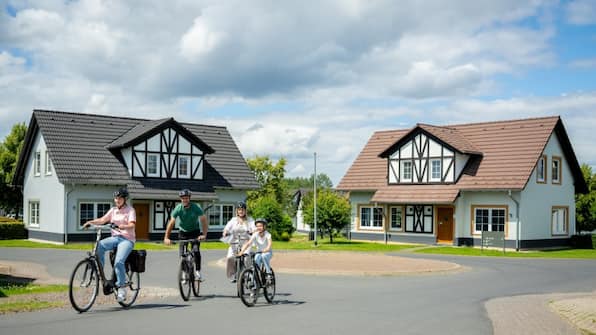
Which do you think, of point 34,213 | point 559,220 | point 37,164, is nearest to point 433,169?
point 559,220

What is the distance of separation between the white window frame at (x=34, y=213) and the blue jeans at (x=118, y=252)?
2946cm

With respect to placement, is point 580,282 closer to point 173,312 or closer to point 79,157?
point 173,312

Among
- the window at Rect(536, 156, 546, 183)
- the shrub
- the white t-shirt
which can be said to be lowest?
the shrub

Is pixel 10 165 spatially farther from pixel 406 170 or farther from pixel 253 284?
pixel 253 284

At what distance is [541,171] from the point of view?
38.5 meters

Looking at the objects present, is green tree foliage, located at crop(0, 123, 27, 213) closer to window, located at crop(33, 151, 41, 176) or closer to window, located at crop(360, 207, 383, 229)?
window, located at crop(33, 151, 41, 176)

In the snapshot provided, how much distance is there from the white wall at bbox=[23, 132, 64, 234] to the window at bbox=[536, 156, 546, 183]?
84.6 feet

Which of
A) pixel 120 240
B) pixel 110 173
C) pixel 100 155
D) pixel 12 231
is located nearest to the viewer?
pixel 120 240

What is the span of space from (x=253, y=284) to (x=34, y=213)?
31.0m

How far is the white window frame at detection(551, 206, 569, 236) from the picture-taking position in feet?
129

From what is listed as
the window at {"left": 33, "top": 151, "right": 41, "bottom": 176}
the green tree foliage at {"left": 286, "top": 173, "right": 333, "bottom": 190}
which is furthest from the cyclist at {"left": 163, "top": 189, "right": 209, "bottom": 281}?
the green tree foliage at {"left": 286, "top": 173, "right": 333, "bottom": 190}

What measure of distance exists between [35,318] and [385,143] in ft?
121

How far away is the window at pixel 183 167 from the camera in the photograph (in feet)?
135

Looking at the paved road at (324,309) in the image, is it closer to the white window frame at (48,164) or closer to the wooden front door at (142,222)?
the wooden front door at (142,222)
